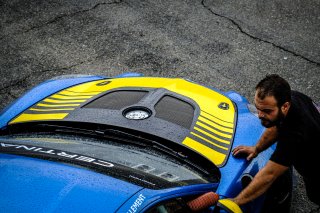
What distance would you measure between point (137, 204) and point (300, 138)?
45.3 inches

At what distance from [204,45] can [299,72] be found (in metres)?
1.36

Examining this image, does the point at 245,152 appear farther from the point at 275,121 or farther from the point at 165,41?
the point at 165,41

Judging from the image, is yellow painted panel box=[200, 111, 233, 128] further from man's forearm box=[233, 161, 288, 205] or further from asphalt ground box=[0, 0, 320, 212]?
asphalt ground box=[0, 0, 320, 212]

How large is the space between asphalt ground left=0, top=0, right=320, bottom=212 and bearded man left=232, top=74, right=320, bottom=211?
206cm

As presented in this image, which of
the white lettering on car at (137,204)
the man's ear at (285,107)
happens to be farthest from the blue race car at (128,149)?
the man's ear at (285,107)

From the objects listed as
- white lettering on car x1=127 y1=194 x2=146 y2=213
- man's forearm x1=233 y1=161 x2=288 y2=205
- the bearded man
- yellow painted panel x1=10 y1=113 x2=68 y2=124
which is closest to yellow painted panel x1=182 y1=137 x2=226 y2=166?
the bearded man

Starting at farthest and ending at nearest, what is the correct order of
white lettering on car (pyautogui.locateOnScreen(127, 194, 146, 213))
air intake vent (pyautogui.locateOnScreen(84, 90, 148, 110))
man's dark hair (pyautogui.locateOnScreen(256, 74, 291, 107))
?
air intake vent (pyautogui.locateOnScreen(84, 90, 148, 110)) → man's dark hair (pyautogui.locateOnScreen(256, 74, 291, 107)) → white lettering on car (pyautogui.locateOnScreen(127, 194, 146, 213))

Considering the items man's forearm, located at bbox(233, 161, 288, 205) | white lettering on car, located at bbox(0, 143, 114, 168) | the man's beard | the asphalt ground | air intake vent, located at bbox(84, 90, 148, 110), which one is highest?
the asphalt ground

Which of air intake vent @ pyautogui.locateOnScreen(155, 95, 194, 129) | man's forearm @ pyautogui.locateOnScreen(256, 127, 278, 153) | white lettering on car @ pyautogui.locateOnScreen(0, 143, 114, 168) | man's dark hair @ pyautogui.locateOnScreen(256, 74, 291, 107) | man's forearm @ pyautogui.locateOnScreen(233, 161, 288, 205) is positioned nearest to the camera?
white lettering on car @ pyautogui.locateOnScreen(0, 143, 114, 168)

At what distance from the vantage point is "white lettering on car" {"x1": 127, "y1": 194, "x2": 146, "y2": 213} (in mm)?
1772

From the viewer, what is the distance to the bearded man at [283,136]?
2344mm

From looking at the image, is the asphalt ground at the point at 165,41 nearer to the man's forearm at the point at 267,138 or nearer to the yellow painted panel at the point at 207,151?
the man's forearm at the point at 267,138

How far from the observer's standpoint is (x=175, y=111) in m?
2.83

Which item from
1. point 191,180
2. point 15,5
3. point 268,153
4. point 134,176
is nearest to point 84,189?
point 134,176
